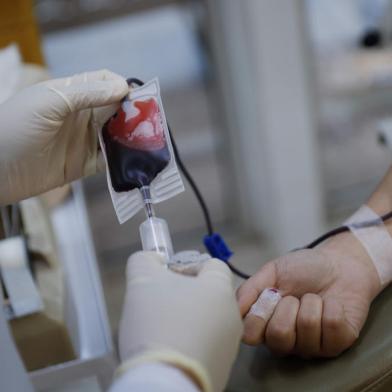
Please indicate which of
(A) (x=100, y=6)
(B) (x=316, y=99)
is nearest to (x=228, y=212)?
(B) (x=316, y=99)

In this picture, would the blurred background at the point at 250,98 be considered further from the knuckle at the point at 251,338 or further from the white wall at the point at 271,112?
the knuckle at the point at 251,338

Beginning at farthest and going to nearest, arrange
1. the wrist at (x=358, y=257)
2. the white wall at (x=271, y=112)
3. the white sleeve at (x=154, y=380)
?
the white wall at (x=271, y=112) < the wrist at (x=358, y=257) < the white sleeve at (x=154, y=380)

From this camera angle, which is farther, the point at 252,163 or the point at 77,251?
the point at 252,163

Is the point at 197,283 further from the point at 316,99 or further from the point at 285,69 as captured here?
the point at 316,99

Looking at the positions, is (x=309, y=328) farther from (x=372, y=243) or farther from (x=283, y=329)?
(x=372, y=243)

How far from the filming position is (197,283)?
0.60 metres

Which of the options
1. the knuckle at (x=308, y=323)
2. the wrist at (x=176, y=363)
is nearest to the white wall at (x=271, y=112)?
the knuckle at (x=308, y=323)

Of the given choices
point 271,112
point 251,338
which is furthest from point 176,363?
point 271,112

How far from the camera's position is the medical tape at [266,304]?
0.73m

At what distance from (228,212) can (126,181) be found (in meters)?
1.72

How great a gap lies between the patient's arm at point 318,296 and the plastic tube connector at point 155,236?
128 millimetres

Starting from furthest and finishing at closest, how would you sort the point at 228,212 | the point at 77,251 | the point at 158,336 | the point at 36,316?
→ the point at 228,212, the point at 77,251, the point at 36,316, the point at 158,336

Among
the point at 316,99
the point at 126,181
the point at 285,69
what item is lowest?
the point at 316,99

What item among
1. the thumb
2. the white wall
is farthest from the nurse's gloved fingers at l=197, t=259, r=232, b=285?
A: the white wall
